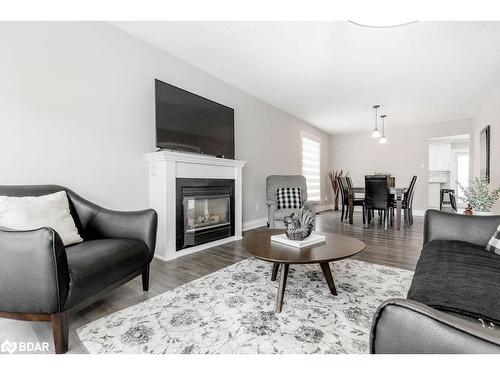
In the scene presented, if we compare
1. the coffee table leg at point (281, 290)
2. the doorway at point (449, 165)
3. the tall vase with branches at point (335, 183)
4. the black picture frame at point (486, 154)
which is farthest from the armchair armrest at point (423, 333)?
the doorway at point (449, 165)

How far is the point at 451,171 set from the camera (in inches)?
305

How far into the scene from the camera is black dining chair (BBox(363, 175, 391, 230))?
4.53 metres

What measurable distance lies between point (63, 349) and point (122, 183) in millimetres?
1703

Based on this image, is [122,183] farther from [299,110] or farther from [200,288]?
[299,110]

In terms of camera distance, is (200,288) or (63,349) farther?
(200,288)

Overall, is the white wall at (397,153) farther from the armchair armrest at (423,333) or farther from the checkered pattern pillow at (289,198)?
the armchair armrest at (423,333)

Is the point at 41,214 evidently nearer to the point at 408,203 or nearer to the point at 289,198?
the point at 289,198

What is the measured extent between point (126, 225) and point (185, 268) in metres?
0.81

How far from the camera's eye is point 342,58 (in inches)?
122

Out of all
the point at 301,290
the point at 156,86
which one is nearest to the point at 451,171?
the point at 301,290

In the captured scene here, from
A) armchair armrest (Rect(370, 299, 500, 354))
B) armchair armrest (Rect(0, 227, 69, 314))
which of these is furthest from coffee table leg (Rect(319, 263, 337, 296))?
armchair armrest (Rect(0, 227, 69, 314))

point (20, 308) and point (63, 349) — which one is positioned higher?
point (20, 308)

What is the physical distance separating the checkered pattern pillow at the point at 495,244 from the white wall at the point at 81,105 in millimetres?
3050

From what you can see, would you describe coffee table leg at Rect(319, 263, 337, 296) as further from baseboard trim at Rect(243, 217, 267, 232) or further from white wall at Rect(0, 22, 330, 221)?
baseboard trim at Rect(243, 217, 267, 232)
